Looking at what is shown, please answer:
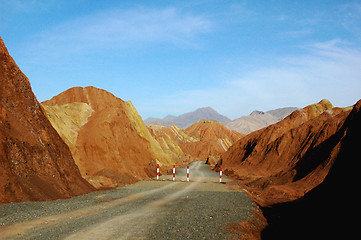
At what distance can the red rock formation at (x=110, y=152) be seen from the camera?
23.1m

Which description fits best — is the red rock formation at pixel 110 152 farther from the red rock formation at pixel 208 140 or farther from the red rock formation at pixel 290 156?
the red rock formation at pixel 208 140

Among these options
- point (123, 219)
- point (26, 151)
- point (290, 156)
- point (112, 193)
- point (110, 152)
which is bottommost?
point (290, 156)

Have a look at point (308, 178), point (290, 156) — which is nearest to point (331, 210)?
point (308, 178)

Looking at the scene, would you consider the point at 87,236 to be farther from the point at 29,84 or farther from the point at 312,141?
the point at 312,141

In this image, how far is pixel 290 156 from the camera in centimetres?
3750

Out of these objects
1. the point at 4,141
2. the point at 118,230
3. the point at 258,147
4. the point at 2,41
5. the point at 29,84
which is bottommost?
the point at 258,147

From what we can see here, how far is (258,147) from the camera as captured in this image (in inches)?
1807

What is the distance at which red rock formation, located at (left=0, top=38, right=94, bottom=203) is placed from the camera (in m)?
12.2

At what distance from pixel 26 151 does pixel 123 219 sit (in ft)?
24.4

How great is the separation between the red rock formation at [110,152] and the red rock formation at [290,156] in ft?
34.0

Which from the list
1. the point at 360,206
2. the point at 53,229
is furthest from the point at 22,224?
the point at 360,206

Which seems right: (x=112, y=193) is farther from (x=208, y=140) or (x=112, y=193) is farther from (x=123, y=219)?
(x=208, y=140)

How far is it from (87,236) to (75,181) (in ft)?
31.0

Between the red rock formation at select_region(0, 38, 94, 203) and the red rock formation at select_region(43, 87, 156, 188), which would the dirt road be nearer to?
the red rock formation at select_region(0, 38, 94, 203)
